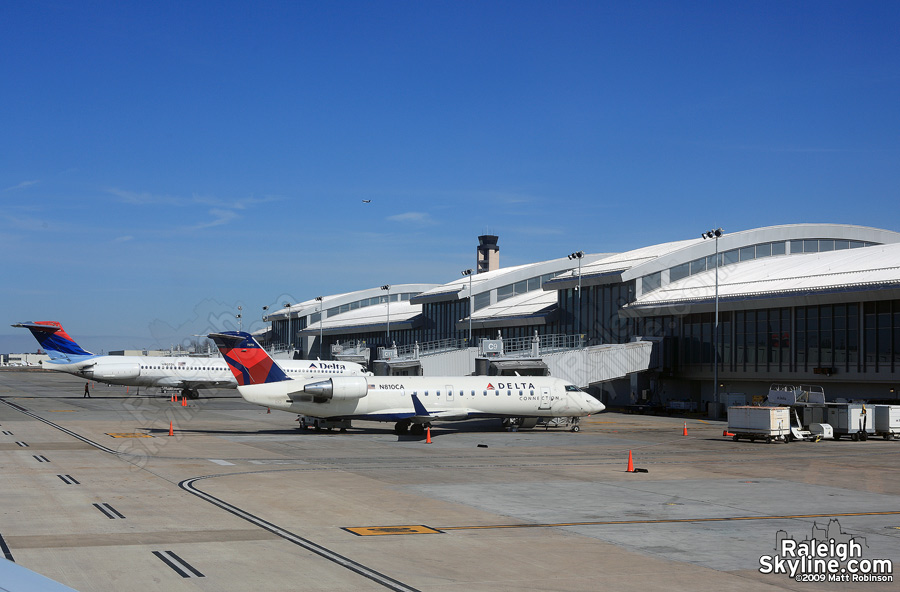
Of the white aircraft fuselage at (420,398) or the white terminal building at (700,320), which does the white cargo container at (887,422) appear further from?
the white aircraft fuselage at (420,398)

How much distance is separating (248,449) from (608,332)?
47333 millimetres

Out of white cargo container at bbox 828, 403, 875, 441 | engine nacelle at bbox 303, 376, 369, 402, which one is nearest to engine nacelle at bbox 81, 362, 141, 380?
engine nacelle at bbox 303, 376, 369, 402

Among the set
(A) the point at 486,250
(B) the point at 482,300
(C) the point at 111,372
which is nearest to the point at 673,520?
(C) the point at 111,372

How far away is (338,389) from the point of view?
44.2 m

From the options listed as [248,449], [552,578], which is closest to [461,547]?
[552,578]

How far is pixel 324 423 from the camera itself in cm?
5038

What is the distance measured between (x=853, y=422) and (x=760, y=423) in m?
5.88

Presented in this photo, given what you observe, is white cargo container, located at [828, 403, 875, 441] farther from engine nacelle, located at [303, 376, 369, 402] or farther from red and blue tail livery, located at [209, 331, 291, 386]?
red and blue tail livery, located at [209, 331, 291, 386]

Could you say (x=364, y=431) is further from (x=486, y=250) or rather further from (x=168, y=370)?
(x=486, y=250)

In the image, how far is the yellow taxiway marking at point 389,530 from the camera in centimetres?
1941

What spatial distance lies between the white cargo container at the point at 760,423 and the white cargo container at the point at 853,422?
10.8 feet

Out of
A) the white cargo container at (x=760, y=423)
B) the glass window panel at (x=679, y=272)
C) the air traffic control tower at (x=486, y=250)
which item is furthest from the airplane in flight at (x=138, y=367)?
the air traffic control tower at (x=486, y=250)

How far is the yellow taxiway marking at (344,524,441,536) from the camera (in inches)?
764

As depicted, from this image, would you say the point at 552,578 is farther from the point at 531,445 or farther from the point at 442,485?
the point at 531,445
